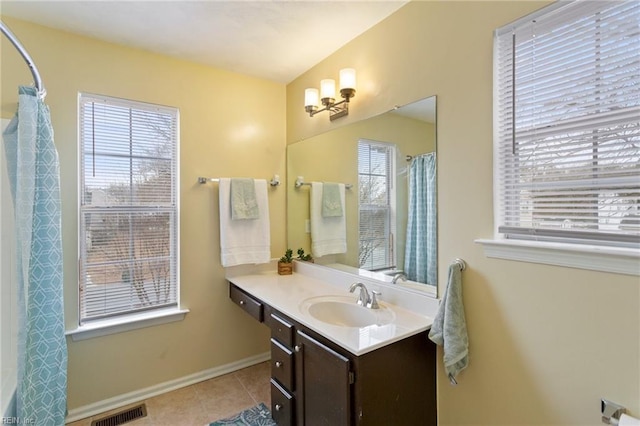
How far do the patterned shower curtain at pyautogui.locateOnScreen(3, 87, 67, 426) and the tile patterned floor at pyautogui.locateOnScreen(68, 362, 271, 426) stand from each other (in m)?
0.60

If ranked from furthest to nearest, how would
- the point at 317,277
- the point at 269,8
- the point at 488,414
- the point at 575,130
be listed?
1. the point at 317,277
2. the point at 269,8
3. the point at 488,414
4. the point at 575,130

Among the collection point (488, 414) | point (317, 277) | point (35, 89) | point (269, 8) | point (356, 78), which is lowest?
point (488, 414)

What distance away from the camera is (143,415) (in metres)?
2.05

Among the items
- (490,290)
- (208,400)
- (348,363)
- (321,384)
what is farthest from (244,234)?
(490,290)

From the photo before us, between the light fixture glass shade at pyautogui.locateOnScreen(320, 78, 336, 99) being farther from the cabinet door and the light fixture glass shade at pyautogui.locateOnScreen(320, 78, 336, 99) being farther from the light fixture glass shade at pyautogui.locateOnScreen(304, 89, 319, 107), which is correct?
the cabinet door

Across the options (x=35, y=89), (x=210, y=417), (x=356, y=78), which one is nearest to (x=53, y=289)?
(x=35, y=89)

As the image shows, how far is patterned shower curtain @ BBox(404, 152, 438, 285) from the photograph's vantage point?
1.63m

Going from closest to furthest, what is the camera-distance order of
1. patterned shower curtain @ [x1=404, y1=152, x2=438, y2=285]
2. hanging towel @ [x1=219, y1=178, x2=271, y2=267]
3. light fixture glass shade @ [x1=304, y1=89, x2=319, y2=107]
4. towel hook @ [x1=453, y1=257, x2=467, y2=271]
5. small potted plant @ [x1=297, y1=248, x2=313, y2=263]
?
towel hook @ [x1=453, y1=257, x2=467, y2=271]
patterned shower curtain @ [x1=404, y1=152, x2=438, y2=285]
light fixture glass shade @ [x1=304, y1=89, x2=319, y2=107]
hanging towel @ [x1=219, y1=178, x2=271, y2=267]
small potted plant @ [x1=297, y1=248, x2=313, y2=263]

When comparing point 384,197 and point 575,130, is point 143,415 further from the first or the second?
point 575,130

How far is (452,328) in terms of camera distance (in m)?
1.41

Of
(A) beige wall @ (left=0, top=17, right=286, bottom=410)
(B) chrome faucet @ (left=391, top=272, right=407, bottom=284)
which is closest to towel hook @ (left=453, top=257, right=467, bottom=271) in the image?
(B) chrome faucet @ (left=391, top=272, right=407, bottom=284)

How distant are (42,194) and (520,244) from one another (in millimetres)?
2258

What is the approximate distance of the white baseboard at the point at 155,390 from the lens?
2031 mm

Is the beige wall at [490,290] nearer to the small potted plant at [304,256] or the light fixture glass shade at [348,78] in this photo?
the light fixture glass shade at [348,78]
